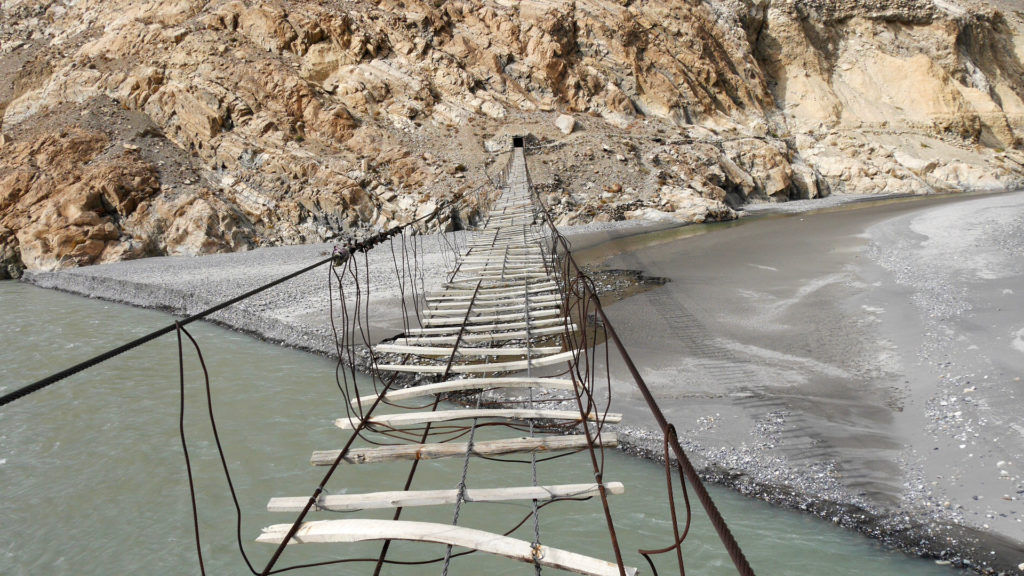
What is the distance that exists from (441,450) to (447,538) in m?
0.99

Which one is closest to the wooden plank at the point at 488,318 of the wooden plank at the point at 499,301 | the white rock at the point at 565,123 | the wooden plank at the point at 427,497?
the wooden plank at the point at 499,301

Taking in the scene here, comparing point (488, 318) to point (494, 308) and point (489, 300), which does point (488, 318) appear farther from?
point (489, 300)

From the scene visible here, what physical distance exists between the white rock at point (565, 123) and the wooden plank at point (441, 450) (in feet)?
75.2

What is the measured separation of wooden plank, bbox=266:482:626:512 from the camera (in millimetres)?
2672

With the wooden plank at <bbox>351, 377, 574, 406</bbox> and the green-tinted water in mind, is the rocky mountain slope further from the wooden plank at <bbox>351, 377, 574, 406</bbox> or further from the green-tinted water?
the wooden plank at <bbox>351, 377, 574, 406</bbox>

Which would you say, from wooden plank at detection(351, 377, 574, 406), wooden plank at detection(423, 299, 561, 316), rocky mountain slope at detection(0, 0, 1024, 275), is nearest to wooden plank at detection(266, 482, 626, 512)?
wooden plank at detection(351, 377, 574, 406)

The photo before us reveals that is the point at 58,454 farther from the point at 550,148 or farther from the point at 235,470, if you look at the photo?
the point at 550,148

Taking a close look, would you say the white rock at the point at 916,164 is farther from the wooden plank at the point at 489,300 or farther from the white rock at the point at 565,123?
the wooden plank at the point at 489,300

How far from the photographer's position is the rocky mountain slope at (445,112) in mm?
19469

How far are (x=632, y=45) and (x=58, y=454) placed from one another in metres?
30.5

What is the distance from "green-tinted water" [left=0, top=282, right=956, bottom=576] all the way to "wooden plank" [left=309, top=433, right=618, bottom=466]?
76 cm

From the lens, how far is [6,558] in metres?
4.31

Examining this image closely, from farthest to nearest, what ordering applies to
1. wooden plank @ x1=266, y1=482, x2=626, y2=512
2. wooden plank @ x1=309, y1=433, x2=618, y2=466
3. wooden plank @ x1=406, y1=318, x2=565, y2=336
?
wooden plank @ x1=406, y1=318, x2=565, y2=336, wooden plank @ x1=309, y1=433, x2=618, y2=466, wooden plank @ x1=266, y1=482, x2=626, y2=512

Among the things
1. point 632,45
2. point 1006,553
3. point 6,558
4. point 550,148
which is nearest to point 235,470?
point 6,558
